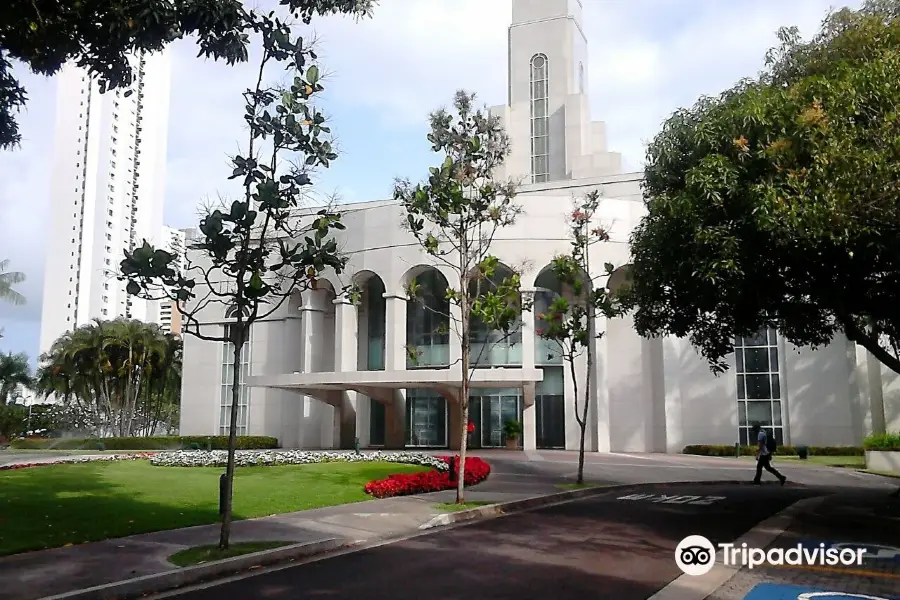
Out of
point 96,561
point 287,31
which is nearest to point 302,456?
point 96,561

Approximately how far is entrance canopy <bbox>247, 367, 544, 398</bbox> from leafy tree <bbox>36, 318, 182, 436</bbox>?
12.6m

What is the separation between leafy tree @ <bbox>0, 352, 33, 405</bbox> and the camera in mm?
50744

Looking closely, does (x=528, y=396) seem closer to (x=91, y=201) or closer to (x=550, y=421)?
(x=550, y=421)

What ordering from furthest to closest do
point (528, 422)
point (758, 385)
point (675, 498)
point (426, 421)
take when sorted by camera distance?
1. point (426, 421)
2. point (758, 385)
3. point (528, 422)
4. point (675, 498)

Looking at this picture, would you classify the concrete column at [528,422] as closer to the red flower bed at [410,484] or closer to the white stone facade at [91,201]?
the red flower bed at [410,484]

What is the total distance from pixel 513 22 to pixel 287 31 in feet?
169

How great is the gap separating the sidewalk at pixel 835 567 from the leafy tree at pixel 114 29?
867cm

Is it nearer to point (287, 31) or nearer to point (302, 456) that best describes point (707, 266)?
point (287, 31)

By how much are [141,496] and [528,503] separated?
8.02 metres

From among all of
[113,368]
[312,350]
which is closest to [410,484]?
[312,350]

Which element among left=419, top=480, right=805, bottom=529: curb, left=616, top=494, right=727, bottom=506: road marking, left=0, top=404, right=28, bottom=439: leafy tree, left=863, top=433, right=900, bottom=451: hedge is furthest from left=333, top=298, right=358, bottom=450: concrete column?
left=0, top=404, right=28, bottom=439: leafy tree

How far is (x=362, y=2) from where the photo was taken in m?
10.4

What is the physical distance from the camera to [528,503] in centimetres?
1633

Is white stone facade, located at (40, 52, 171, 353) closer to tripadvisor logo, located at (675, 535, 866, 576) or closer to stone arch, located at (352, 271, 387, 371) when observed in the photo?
stone arch, located at (352, 271, 387, 371)
